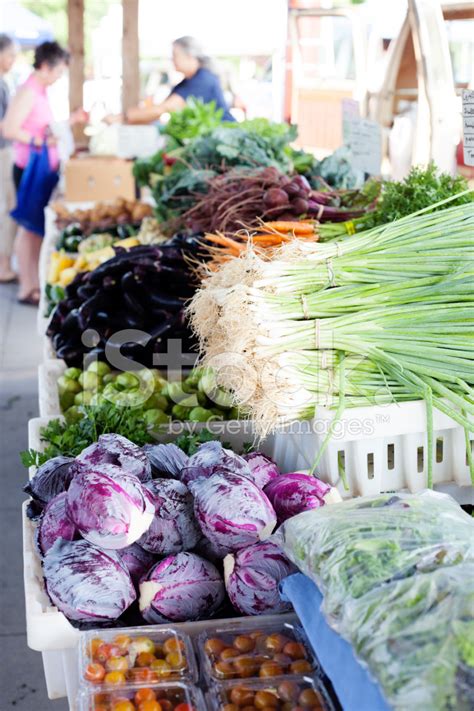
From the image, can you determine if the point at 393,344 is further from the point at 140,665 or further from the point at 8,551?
the point at 8,551

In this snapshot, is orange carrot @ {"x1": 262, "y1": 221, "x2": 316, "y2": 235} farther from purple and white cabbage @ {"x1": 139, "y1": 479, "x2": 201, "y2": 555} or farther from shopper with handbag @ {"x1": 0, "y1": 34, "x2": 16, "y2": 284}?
shopper with handbag @ {"x1": 0, "y1": 34, "x2": 16, "y2": 284}

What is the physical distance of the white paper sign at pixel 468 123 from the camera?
2248 mm

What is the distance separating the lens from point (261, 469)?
6.11 feet

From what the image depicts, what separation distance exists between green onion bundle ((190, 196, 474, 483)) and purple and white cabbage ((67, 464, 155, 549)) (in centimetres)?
39

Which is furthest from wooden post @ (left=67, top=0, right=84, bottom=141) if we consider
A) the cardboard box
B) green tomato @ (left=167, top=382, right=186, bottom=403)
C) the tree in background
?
the tree in background

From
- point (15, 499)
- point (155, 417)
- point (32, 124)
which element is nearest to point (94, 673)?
point (155, 417)

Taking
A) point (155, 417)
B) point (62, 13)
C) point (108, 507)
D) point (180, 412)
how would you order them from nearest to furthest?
point (108, 507), point (155, 417), point (180, 412), point (62, 13)

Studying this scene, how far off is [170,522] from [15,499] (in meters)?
2.09

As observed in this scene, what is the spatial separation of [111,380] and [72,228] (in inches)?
99.0

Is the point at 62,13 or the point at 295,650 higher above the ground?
the point at 62,13

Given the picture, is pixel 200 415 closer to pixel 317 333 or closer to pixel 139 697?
pixel 317 333

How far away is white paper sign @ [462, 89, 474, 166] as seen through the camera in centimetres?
225

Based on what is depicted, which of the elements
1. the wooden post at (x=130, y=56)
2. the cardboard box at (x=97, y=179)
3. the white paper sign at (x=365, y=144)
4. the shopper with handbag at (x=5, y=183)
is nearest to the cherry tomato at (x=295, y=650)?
the white paper sign at (x=365, y=144)


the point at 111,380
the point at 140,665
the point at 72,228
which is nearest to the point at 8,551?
the point at 111,380
